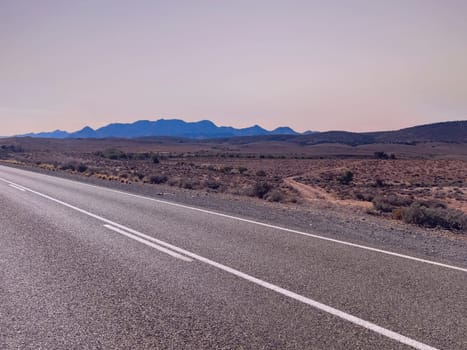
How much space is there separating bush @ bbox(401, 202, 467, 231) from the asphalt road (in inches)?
184

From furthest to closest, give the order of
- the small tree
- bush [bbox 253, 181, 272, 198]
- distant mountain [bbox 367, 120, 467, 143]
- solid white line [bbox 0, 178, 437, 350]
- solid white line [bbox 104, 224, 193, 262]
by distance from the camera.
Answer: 1. distant mountain [bbox 367, 120, 467, 143]
2. the small tree
3. bush [bbox 253, 181, 272, 198]
4. solid white line [bbox 104, 224, 193, 262]
5. solid white line [bbox 0, 178, 437, 350]

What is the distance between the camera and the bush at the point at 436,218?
34.9 ft

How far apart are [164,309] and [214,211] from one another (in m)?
7.54

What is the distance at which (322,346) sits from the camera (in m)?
3.50

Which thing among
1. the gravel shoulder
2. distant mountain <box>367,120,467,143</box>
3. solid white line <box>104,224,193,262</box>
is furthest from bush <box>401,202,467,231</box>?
distant mountain <box>367,120,467,143</box>

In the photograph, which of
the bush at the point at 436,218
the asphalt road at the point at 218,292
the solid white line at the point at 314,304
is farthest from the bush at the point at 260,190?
the solid white line at the point at 314,304

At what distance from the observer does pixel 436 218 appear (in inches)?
436

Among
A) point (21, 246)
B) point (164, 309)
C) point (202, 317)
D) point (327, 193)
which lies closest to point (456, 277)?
point (202, 317)

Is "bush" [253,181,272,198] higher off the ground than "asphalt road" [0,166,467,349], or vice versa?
"asphalt road" [0,166,467,349]

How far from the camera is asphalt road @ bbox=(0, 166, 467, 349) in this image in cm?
371

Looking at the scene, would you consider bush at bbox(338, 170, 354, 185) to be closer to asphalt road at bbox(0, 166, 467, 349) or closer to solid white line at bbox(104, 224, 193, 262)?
asphalt road at bbox(0, 166, 467, 349)

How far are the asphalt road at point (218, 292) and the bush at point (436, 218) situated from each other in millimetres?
4665

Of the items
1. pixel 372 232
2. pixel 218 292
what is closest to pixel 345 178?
pixel 372 232

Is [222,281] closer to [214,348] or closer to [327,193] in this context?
[214,348]
